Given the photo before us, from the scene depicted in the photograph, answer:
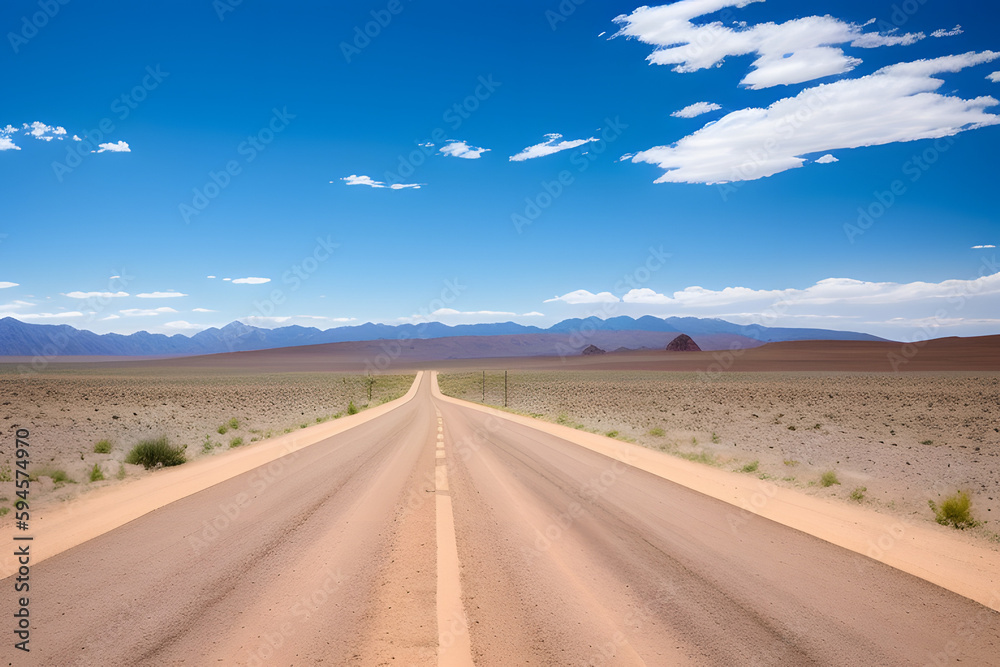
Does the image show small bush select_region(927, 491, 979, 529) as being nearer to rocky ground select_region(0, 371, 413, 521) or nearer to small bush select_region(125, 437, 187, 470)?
rocky ground select_region(0, 371, 413, 521)

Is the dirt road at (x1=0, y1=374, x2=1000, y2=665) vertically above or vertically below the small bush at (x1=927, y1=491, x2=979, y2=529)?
above

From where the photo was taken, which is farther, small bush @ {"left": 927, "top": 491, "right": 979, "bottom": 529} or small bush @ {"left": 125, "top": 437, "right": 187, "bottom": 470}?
small bush @ {"left": 125, "top": 437, "right": 187, "bottom": 470}

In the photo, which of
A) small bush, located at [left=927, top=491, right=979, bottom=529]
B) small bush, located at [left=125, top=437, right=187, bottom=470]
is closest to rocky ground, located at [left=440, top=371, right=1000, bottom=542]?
small bush, located at [left=927, top=491, right=979, bottom=529]

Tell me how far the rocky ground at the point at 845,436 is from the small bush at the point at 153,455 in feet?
41.8

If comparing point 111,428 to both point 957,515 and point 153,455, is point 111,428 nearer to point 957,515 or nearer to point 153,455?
point 153,455

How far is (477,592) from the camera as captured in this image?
430 centimetres

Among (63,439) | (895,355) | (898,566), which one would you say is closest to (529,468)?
(898,566)

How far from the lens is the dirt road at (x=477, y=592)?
3375mm

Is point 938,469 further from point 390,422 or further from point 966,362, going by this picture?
point 966,362

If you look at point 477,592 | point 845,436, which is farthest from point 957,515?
point 845,436

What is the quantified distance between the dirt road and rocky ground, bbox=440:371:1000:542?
4.03m

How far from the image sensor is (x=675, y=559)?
5039 mm

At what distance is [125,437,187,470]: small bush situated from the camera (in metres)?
11.3

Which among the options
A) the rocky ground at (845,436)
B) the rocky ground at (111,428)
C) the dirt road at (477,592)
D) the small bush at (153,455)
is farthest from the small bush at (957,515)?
the small bush at (153,455)
